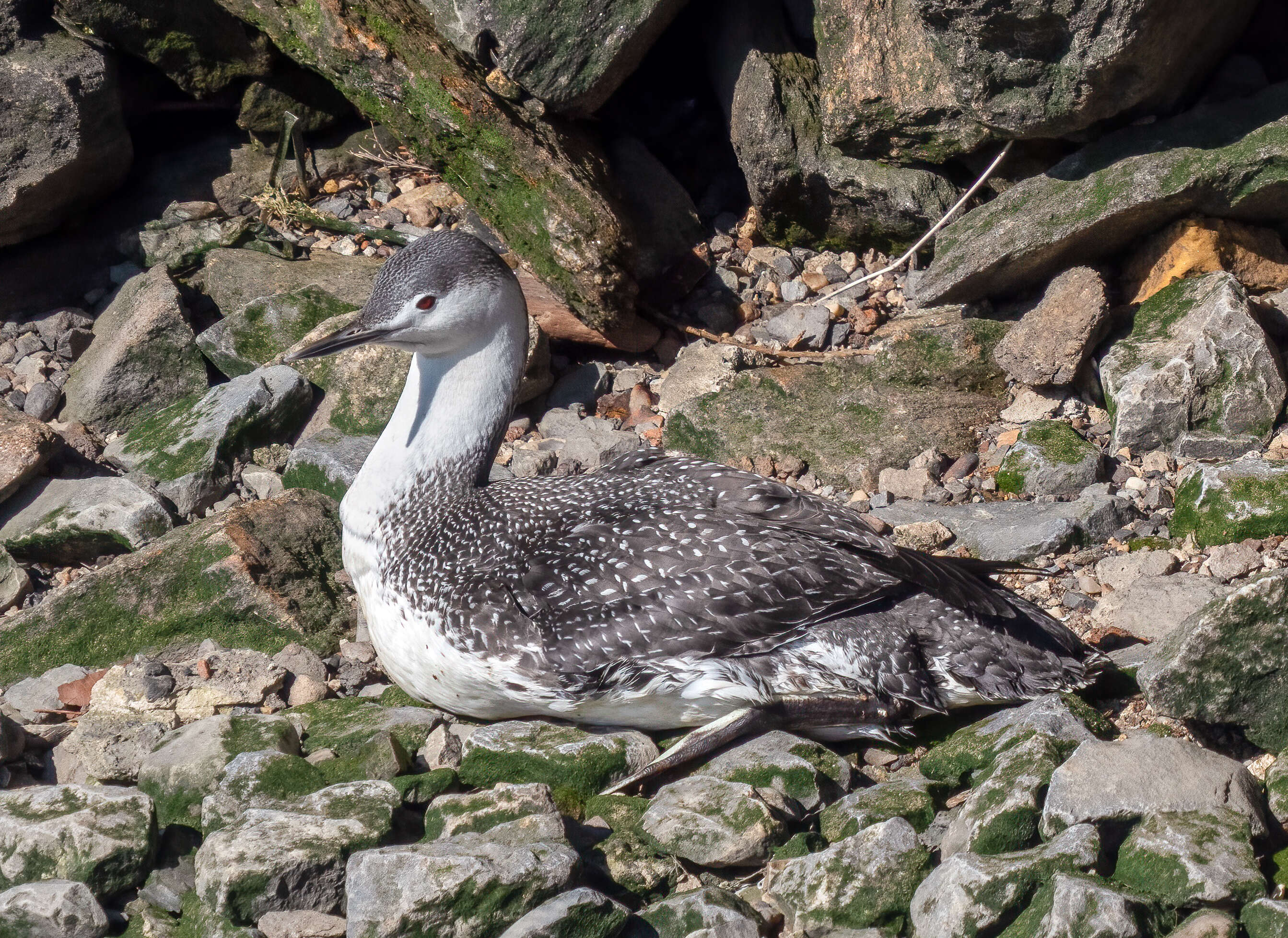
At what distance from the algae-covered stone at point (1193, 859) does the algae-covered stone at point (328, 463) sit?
12.3ft

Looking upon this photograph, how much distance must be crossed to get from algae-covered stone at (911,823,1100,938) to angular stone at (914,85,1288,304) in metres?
3.24

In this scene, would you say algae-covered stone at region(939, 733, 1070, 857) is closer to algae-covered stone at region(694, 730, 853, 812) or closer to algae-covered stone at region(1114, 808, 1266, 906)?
algae-covered stone at region(1114, 808, 1266, 906)

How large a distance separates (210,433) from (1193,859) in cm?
468

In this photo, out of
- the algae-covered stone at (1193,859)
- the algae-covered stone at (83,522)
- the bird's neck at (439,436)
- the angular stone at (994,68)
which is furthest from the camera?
the algae-covered stone at (83,522)

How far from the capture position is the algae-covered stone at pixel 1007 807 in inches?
149

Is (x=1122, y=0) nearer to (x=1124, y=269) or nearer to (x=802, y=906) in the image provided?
(x=1124, y=269)

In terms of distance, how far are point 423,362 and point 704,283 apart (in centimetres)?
252

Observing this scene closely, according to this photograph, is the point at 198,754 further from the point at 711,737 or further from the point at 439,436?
the point at 711,737

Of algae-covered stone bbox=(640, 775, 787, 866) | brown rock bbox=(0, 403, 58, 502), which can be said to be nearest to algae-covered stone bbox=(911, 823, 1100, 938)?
algae-covered stone bbox=(640, 775, 787, 866)

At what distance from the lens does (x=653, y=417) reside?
6680 mm

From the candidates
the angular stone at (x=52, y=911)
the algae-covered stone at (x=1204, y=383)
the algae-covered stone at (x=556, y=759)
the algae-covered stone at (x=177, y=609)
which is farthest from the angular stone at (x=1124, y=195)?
the angular stone at (x=52, y=911)

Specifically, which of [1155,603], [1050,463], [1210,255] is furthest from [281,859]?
[1210,255]

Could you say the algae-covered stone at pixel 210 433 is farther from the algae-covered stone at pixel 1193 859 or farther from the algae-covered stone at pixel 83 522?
the algae-covered stone at pixel 1193 859

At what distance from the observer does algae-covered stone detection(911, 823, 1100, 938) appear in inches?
136
